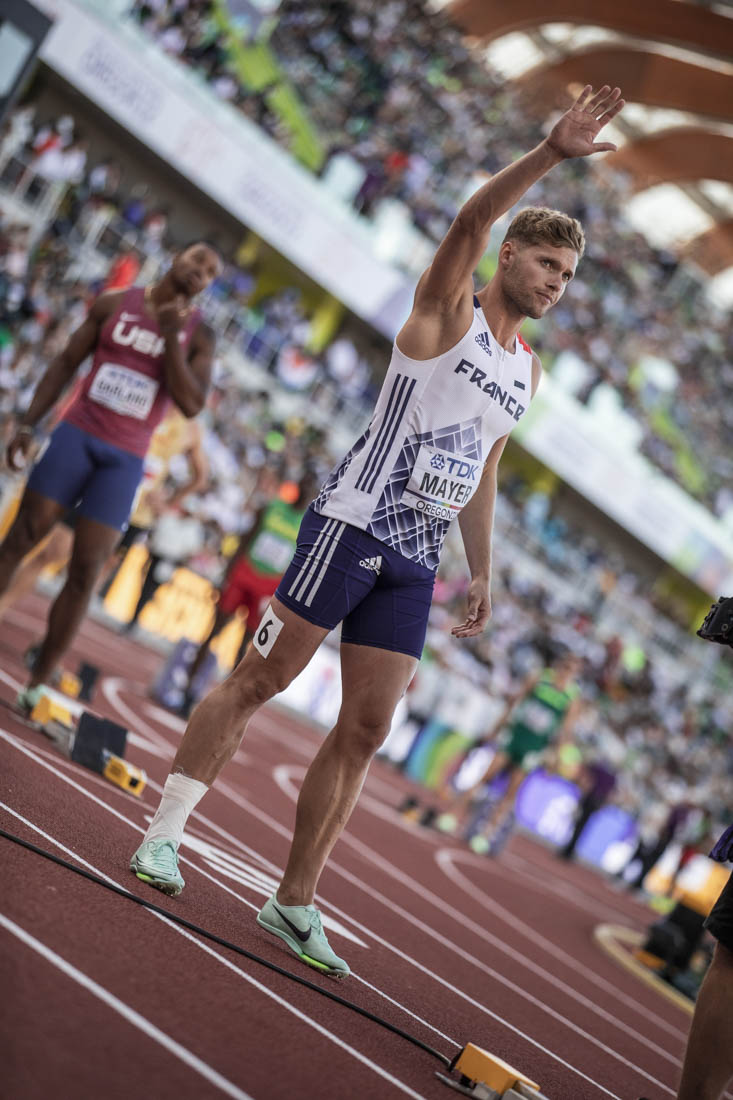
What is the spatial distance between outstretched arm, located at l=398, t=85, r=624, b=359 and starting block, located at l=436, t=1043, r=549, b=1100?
5.98 feet

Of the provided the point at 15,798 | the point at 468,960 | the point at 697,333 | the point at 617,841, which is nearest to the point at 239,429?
the point at 617,841

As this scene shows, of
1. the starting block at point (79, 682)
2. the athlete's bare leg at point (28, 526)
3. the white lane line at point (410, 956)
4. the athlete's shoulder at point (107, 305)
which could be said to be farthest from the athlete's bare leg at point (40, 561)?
the white lane line at point (410, 956)

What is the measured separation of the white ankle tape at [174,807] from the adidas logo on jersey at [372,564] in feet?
2.49

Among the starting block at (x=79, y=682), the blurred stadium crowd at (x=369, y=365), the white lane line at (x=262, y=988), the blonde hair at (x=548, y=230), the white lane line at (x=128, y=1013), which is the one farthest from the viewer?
the blurred stadium crowd at (x=369, y=365)

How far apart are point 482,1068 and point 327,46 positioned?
24474mm

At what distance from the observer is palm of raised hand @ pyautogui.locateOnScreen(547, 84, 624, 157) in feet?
10.4

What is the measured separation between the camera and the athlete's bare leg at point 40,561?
6.21 m

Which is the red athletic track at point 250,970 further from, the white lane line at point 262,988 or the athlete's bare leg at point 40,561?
the athlete's bare leg at point 40,561

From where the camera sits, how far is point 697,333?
→ 35.2m

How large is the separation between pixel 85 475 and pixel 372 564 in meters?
2.11

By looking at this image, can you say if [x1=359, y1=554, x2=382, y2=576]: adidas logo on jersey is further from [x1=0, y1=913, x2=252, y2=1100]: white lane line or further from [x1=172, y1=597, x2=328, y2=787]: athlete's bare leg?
[x1=0, y1=913, x2=252, y2=1100]: white lane line

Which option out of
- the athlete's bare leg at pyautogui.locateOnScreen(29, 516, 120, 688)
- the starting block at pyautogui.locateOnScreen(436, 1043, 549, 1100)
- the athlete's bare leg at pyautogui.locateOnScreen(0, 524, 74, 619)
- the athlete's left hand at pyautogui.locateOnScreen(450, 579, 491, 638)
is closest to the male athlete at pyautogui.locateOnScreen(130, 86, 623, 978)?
the athlete's left hand at pyautogui.locateOnScreen(450, 579, 491, 638)

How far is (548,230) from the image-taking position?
11.9 feet

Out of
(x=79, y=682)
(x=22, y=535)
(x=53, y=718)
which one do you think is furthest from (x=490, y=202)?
(x=79, y=682)
